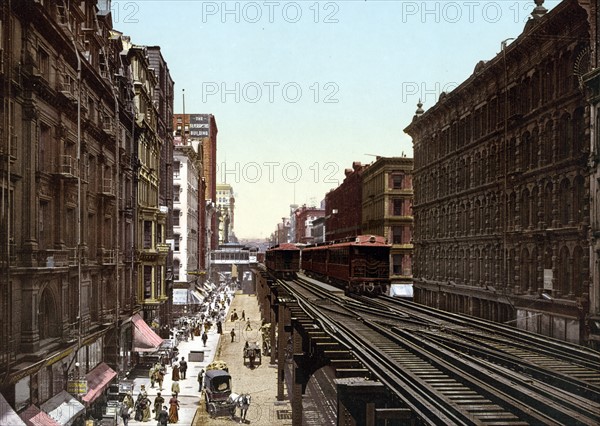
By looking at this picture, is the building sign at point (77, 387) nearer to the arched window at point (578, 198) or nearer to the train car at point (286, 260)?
the arched window at point (578, 198)

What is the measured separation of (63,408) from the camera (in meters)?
24.5

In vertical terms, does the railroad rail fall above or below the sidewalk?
A: above

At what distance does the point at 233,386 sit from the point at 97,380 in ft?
45.2

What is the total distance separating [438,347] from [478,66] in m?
33.4

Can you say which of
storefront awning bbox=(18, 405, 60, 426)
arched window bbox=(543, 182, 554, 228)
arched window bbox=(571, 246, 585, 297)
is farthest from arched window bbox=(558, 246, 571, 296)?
storefront awning bbox=(18, 405, 60, 426)

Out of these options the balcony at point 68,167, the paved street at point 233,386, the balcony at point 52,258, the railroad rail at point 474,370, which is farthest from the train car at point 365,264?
the balcony at point 52,258

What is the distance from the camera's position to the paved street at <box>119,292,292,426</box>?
3497 centimetres

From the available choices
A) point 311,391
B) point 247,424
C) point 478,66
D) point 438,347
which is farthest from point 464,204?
point 438,347

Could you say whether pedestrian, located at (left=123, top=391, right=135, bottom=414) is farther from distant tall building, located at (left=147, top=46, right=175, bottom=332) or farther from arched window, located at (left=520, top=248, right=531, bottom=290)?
arched window, located at (left=520, top=248, right=531, bottom=290)

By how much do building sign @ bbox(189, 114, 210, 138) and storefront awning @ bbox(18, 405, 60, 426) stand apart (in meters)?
142

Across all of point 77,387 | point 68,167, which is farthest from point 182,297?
point 68,167

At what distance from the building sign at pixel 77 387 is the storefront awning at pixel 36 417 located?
3131 millimetres

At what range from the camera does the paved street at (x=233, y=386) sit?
1377 inches

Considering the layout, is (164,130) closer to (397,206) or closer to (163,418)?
(397,206)
